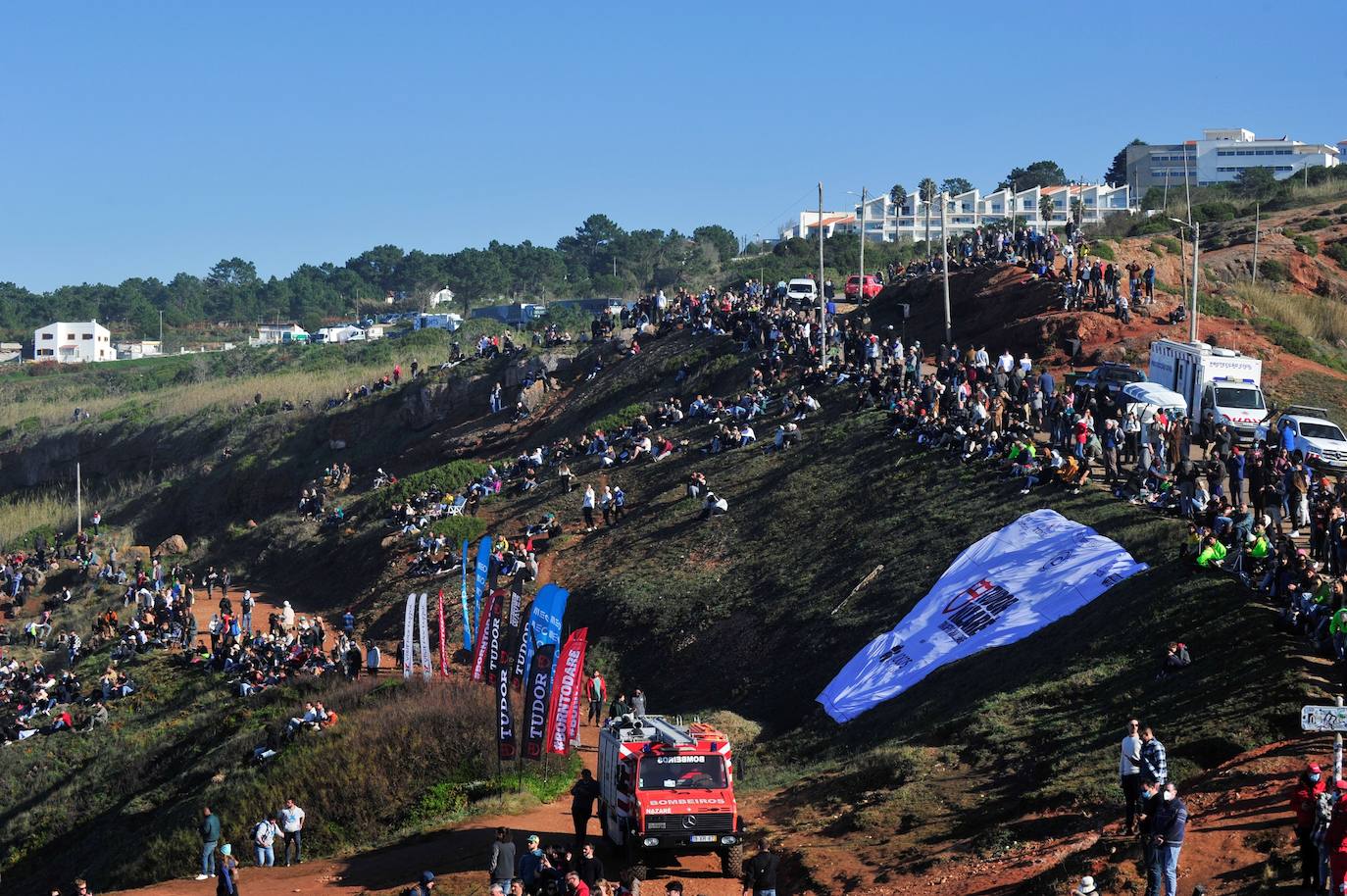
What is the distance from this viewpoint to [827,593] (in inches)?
1485

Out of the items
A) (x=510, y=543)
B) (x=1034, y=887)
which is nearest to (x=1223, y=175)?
(x=510, y=543)

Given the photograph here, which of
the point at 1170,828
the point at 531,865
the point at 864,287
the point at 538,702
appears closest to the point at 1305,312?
the point at 864,287

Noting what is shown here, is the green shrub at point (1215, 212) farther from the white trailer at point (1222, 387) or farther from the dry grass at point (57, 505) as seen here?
the dry grass at point (57, 505)

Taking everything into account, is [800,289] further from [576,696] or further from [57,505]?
[57,505]

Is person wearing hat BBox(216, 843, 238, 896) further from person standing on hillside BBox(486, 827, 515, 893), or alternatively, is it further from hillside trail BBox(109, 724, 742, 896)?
person standing on hillside BBox(486, 827, 515, 893)

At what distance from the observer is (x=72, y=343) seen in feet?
612

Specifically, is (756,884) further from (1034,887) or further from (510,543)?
(510,543)

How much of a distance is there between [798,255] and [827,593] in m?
107

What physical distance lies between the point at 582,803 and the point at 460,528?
3136 centimetres

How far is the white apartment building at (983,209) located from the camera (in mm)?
167250

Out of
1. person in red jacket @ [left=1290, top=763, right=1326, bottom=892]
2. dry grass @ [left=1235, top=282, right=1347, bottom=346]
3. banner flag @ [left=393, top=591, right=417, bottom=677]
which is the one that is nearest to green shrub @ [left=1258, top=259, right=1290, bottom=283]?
dry grass @ [left=1235, top=282, right=1347, bottom=346]

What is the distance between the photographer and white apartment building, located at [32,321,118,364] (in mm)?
185250

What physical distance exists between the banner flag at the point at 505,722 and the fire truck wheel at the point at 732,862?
7112mm

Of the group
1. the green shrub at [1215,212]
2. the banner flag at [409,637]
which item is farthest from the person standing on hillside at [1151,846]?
the green shrub at [1215,212]
